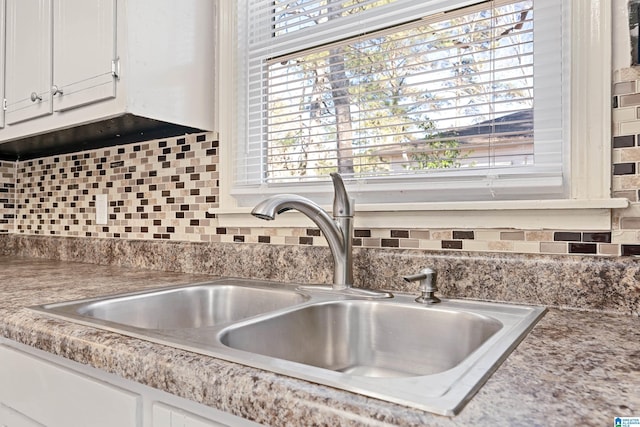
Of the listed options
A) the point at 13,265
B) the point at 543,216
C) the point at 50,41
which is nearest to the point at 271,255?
the point at 543,216

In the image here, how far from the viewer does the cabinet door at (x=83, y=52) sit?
50.7 inches

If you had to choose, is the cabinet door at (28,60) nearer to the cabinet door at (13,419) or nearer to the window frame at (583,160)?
the cabinet door at (13,419)

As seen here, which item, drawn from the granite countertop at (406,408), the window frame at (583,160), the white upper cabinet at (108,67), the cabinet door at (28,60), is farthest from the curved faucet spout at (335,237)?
the cabinet door at (28,60)

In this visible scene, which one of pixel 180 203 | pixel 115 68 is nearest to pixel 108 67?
pixel 115 68

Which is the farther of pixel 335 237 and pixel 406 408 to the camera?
pixel 335 237

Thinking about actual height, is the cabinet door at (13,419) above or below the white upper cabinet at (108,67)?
below

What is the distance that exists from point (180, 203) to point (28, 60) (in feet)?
2.39

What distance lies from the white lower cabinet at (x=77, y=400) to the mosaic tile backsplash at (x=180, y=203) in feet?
2.14

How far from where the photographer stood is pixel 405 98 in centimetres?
118

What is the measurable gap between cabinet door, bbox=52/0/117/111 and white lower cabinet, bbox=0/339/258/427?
30.0 inches

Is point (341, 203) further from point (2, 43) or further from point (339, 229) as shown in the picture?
point (2, 43)

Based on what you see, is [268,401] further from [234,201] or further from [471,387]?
[234,201]

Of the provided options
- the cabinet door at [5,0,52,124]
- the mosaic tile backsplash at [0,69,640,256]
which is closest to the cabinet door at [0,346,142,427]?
the mosaic tile backsplash at [0,69,640,256]

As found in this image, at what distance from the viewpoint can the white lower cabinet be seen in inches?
24.1
